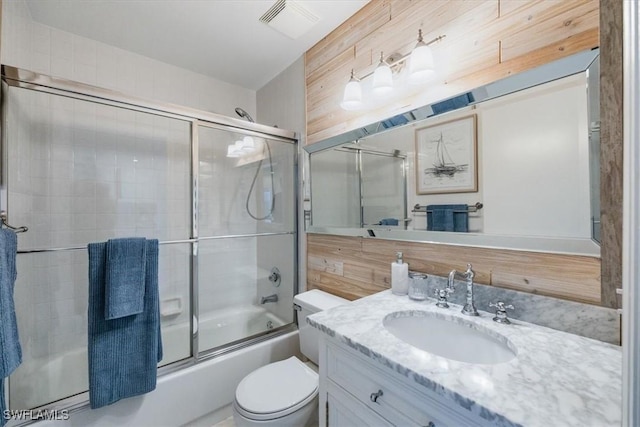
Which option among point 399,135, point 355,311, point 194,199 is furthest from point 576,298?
point 194,199

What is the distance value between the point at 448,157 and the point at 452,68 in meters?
0.41

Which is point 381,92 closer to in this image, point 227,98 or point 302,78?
point 302,78

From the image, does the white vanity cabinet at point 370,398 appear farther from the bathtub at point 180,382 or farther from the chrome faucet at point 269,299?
the chrome faucet at point 269,299

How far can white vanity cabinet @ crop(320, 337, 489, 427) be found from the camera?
66 cm

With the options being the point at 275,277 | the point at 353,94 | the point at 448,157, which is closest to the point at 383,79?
the point at 353,94

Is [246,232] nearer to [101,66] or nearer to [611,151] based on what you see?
[101,66]

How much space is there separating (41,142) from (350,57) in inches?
79.0

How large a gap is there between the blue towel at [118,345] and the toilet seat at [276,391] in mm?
514

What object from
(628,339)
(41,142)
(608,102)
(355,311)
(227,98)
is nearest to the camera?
(628,339)

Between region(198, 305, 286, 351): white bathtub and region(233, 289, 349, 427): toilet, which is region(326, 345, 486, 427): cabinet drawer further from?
region(198, 305, 286, 351): white bathtub

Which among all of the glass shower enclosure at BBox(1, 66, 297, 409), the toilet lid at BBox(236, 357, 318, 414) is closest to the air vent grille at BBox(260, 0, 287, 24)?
the glass shower enclosure at BBox(1, 66, 297, 409)

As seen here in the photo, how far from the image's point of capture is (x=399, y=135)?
135cm

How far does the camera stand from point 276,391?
4.13 feet

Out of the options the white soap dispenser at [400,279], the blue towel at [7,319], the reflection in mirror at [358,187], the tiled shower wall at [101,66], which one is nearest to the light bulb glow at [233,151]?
the tiled shower wall at [101,66]
